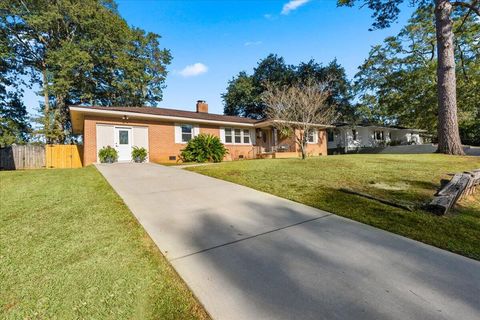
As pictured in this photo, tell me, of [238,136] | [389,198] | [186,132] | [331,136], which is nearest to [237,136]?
[238,136]

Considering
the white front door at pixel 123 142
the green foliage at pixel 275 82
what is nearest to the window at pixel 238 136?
the white front door at pixel 123 142

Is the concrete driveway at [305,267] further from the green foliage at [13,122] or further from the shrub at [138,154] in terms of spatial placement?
the green foliage at [13,122]

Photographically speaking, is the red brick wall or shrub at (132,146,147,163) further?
shrub at (132,146,147,163)

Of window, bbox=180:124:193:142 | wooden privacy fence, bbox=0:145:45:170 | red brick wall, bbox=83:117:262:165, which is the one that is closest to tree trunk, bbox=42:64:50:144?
wooden privacy fence, bbox=0:145:45:170

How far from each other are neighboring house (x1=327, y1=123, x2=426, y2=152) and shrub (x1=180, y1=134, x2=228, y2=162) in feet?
51.0

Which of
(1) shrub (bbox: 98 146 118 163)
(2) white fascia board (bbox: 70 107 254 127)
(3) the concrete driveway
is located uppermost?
(2) white fascia board (bbox: 70 107 254 127)

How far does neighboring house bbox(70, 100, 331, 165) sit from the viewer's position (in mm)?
12445

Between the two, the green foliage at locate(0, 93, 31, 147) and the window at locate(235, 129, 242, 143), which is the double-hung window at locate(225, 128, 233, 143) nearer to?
the window at locate(235, 129, 242, 143)

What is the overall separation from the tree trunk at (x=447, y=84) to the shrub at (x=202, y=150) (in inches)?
462

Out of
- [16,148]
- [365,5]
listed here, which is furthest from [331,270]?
[16,148]

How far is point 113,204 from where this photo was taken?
14.2ft

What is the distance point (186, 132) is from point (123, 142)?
3898 millimetres

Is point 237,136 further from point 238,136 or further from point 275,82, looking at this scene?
point 275,82

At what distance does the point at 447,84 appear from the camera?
11.7m
